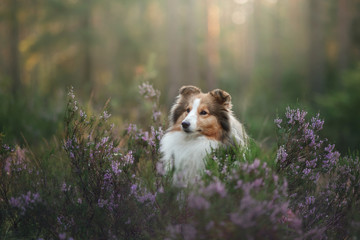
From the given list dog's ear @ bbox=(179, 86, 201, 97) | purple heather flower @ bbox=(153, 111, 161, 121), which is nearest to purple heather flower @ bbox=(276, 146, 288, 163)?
dog's ear @ bbox=(179, 86, 201, 97)

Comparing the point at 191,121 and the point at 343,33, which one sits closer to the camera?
the point at 191,121

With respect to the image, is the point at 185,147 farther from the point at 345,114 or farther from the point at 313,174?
the point at 345,114

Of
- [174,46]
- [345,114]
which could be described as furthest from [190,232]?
[174,46]

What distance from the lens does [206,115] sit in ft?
14.5

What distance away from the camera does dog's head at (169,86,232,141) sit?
14.1 feet

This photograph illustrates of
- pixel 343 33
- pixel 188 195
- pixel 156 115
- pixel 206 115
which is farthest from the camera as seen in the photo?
pixel 343 33

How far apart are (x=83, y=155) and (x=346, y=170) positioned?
8.98 ft

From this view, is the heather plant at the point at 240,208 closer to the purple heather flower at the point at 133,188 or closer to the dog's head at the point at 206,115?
the purple heather flower at the point at 133,188

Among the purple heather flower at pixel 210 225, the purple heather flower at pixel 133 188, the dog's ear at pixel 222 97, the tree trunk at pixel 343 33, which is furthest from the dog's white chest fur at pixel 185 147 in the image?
the tree trunk at pixel 343 33

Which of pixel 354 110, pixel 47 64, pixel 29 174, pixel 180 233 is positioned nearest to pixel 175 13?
pixel 354 110

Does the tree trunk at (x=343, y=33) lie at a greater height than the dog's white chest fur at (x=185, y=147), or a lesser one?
greater

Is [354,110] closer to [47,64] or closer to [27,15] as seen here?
[27,15]

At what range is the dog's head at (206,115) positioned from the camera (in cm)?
429

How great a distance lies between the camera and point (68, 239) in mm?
2842
